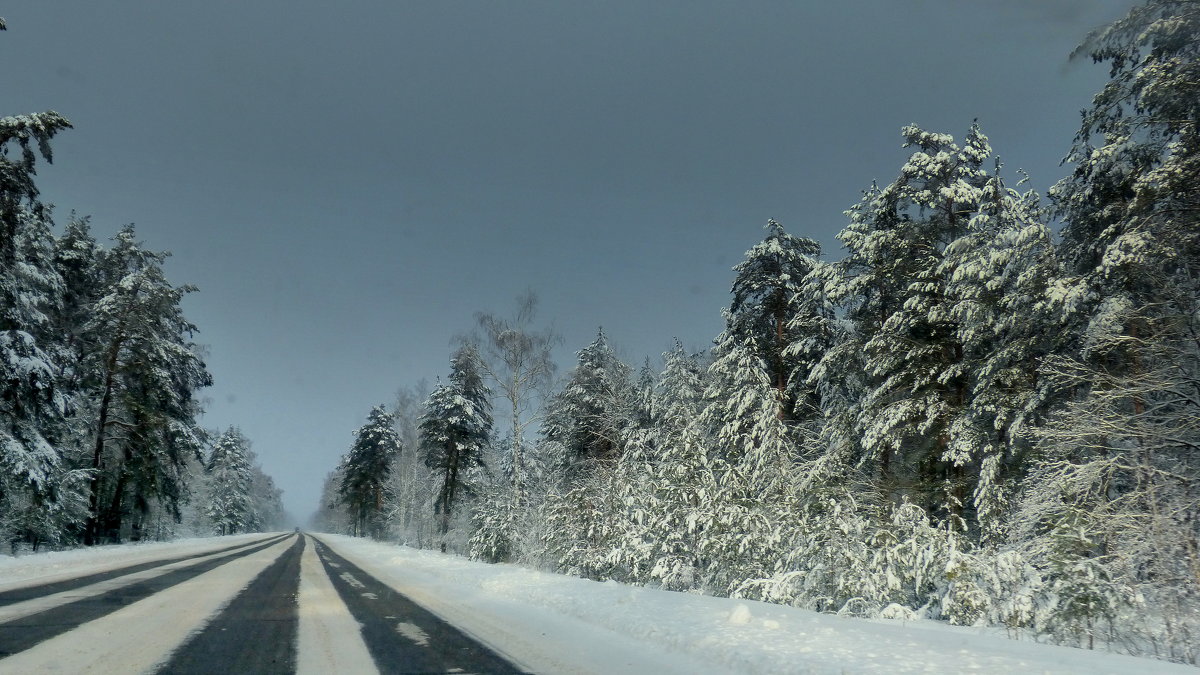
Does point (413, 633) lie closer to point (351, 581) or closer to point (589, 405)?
point (351, 581)

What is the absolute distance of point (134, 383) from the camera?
28.2 m

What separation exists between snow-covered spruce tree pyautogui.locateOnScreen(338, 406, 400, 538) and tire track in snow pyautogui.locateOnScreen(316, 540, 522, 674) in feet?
135

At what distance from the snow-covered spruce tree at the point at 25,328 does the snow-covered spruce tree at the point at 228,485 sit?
56.7 meters

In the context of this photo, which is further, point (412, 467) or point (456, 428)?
point (412, 467)

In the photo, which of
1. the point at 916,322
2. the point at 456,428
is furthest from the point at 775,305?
the point at 456,428

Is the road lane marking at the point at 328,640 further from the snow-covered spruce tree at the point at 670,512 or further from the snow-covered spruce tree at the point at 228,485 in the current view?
the snow-covered spruce tree at the point at 228,485

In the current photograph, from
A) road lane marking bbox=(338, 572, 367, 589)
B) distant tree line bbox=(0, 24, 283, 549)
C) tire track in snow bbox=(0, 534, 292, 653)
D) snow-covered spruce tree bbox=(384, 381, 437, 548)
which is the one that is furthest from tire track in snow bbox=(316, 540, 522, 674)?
snow-covered spruce tree bbox=(384, 381, 437, 548)

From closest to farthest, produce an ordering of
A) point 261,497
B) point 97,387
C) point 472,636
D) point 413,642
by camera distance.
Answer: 1. point 413,642
2. point 472,636
3. point 97,387
4. point 261,497

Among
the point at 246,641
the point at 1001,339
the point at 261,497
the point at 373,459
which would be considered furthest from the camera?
the point at 261,497

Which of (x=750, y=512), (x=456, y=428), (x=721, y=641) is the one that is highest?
(x=456, y=428)

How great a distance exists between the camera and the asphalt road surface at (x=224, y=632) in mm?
6129

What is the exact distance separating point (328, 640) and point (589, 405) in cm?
2056

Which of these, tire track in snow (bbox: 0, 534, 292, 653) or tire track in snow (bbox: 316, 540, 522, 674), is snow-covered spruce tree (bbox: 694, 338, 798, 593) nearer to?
tire track in snow (bbox: 316, 540, 522, 674)

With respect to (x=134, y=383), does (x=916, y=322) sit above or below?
above
